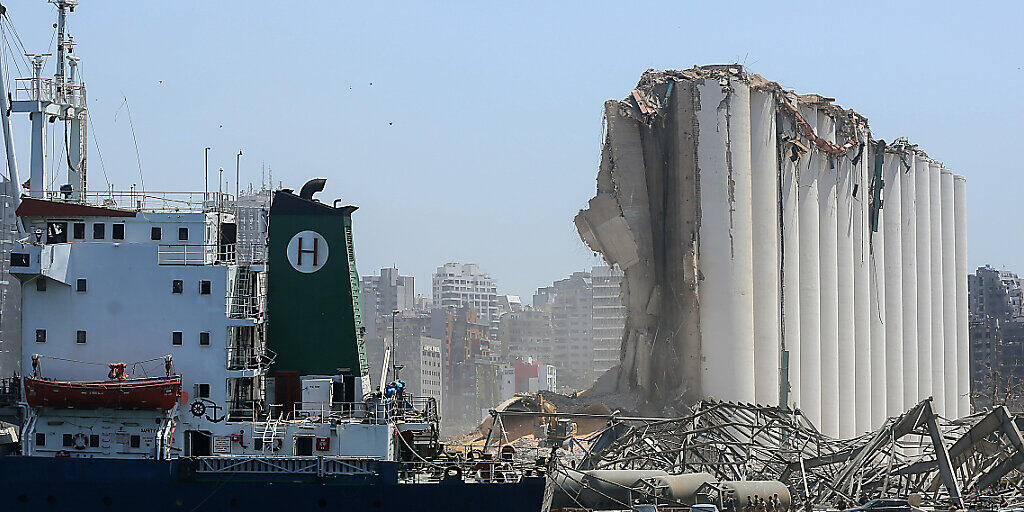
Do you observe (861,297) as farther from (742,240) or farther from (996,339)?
(996,339)

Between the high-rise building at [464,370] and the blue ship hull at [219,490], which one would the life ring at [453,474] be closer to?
the blue ship hull at [219,490]

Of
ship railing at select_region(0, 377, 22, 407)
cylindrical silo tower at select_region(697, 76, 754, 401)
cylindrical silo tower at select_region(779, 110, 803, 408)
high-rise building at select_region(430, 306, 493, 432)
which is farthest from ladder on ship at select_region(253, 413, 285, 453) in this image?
high-rise building at select_region(430, 306, 493, 432)

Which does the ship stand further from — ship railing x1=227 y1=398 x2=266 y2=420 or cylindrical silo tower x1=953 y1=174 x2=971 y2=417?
cylindrical silo tower x1=953 y1=174 x2=971 y2=417

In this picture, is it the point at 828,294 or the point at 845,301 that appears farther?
the point at 845,301

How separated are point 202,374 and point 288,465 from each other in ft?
8.33

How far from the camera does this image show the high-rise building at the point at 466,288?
172 m

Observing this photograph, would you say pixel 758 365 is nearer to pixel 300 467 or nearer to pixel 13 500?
pixel 300 467

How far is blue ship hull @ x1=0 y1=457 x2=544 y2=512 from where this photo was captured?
72.3 ft

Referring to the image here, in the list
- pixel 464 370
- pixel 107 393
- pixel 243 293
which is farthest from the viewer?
pixel 464 370

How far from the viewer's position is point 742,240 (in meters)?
38.8

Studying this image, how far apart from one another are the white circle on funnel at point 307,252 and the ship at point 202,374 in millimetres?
25

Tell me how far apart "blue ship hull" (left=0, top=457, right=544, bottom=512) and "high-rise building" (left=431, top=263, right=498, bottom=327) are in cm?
14689

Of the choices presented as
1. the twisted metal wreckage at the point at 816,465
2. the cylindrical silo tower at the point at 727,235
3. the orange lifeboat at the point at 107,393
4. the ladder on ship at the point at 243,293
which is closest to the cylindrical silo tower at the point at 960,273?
the cylindrical silo tower at the point at 727,235

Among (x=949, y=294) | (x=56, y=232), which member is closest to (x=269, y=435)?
(x=56, y=232)
